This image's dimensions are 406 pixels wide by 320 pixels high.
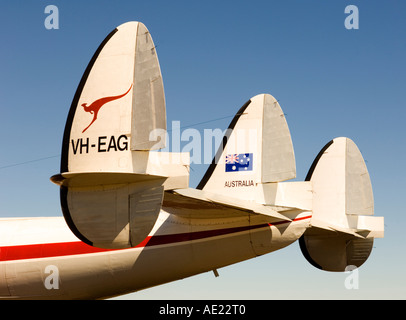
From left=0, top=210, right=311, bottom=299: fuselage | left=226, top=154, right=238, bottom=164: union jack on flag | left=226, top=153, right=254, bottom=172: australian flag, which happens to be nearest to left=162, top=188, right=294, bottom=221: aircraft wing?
left=0, top=210, right=311, bottom=299: fuselage

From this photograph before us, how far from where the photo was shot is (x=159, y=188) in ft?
41.0

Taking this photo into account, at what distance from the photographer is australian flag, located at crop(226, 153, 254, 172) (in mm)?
18708

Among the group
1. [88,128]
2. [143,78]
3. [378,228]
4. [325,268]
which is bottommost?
[325,268]

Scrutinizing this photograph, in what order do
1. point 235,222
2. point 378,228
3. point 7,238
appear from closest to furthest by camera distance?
point 235,222 → point 7,238 → point 378,228

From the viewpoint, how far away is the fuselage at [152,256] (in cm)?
1698

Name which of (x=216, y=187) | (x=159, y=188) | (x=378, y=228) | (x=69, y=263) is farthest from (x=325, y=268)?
(x=159, y=188)

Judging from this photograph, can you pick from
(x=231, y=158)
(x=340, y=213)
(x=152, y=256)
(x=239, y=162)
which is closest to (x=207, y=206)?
(x=152, y=256)

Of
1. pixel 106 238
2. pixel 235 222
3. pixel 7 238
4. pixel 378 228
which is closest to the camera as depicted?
pixel 106 238

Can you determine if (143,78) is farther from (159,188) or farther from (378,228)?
(378,228)

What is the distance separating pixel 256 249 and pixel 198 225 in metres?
1.76

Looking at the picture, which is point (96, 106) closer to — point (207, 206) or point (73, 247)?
Result: point (207, 206)

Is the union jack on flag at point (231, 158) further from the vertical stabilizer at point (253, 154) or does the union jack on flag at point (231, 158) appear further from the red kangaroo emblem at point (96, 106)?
the red kangaroo emblem at point (96, 106)

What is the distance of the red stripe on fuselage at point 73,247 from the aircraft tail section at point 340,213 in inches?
264

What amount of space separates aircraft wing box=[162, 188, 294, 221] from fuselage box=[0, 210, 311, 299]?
0.82 ft
